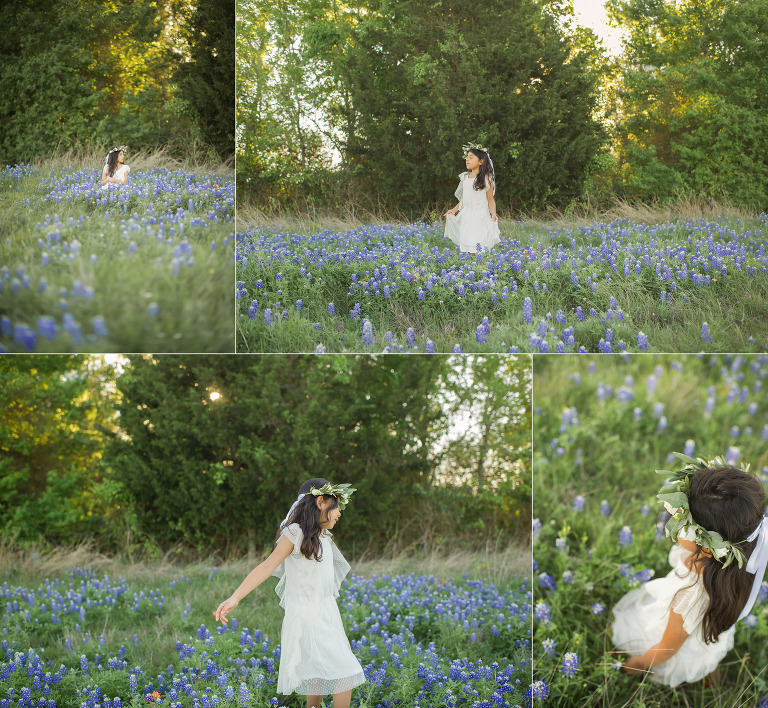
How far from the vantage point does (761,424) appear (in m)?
4.62

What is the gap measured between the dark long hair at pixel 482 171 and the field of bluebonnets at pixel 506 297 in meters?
0.54

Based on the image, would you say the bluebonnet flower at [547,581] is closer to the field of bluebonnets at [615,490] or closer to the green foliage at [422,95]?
the field of bluebonnets at [615,490]

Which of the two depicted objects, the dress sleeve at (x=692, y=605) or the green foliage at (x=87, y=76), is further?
the green foliage at (x=87, y=76)

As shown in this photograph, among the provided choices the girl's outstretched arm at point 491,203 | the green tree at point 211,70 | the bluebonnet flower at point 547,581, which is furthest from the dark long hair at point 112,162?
the bluebonnet flower at point 547,581

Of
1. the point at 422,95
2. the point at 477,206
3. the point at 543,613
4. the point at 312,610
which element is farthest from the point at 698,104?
the point at 312,610

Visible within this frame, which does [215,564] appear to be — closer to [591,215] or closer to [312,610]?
[312,610]

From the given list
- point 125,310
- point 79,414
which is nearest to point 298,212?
point 125,310

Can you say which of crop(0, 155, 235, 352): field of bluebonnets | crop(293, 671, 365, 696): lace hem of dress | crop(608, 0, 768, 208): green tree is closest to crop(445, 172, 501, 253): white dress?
crop(608, 0, 768, 208): green tree

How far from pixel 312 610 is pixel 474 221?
12.1 ft

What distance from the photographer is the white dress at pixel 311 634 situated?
3.02 m

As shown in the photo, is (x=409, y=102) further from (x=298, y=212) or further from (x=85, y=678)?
(x=85, y=678)

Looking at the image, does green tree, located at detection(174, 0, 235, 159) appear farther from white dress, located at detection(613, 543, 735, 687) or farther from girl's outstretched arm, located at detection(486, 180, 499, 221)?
white dress, located at detection(613, 543, 735, 687)

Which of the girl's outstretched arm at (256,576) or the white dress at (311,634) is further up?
the girl's outstretched arm at (256,576)

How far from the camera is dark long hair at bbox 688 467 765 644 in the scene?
2834 mm
